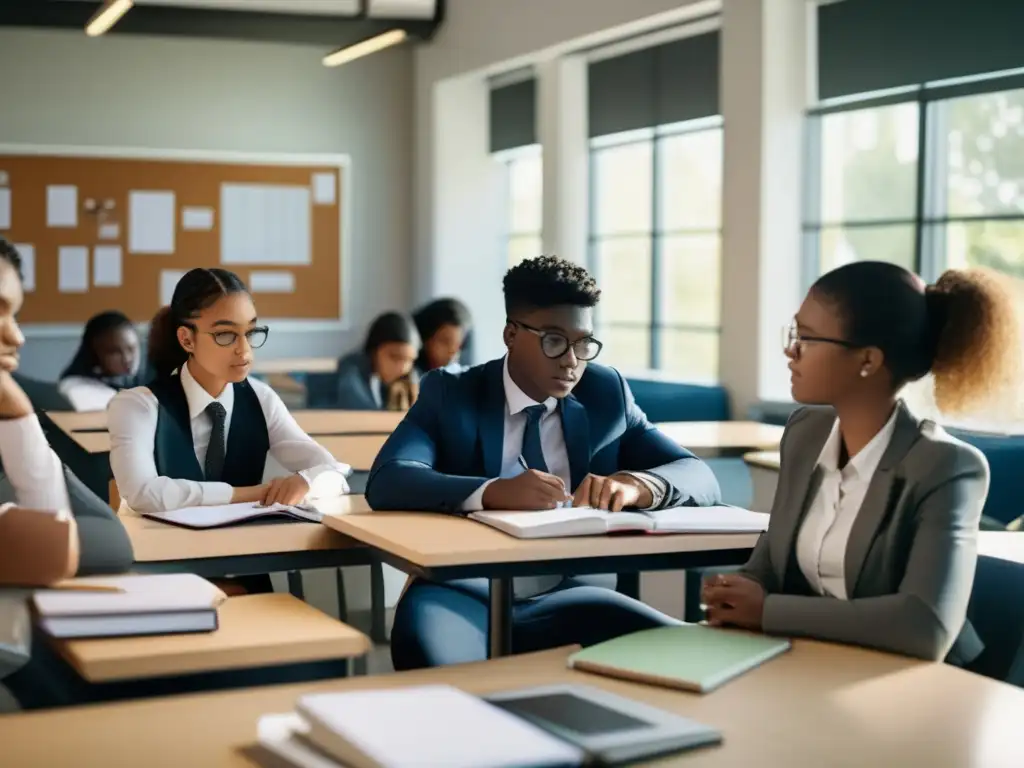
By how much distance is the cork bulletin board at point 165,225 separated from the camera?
9.66m

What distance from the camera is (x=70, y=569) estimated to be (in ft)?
4.29

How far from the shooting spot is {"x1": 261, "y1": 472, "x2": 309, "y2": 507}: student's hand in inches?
119

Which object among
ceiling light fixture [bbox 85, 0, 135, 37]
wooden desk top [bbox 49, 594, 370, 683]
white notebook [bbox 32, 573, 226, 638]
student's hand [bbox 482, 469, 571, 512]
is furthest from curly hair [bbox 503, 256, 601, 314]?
ceiling light fixture [bbox 85, 0, 135, 37]

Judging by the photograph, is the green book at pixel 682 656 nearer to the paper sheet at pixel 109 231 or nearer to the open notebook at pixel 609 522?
the open notebook at pixel 609 522

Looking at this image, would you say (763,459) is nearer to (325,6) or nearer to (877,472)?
(877,472)

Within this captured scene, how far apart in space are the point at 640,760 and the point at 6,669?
67cm

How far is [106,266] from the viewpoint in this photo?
32.4ft

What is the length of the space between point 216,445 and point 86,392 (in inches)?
121

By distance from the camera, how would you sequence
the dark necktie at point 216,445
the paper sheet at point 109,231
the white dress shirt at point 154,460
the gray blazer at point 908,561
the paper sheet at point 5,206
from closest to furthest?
the gray blazer at point 908,561
the white dress shirt at point 154,460
the dark necktie at point 216,445
the paper sheet at point 5,206
the paper sheet at point 109,231

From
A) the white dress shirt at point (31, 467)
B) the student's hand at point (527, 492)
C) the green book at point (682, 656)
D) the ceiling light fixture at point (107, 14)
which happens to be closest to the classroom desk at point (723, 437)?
the student's hand at point (527, 492)

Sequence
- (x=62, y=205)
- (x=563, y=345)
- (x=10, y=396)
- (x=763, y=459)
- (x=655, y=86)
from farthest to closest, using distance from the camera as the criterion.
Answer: (x=62, y=205)
(x=655, y=86)
(x=763, y=459)
(x=563, y=345)
(x=10, y=396)

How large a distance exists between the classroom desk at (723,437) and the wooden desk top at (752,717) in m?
2.86

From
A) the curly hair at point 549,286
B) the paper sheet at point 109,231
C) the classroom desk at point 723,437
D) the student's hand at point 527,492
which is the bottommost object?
the classroom desk at point 723,437

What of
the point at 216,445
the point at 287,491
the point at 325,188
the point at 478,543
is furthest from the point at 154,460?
the point at 325,188
